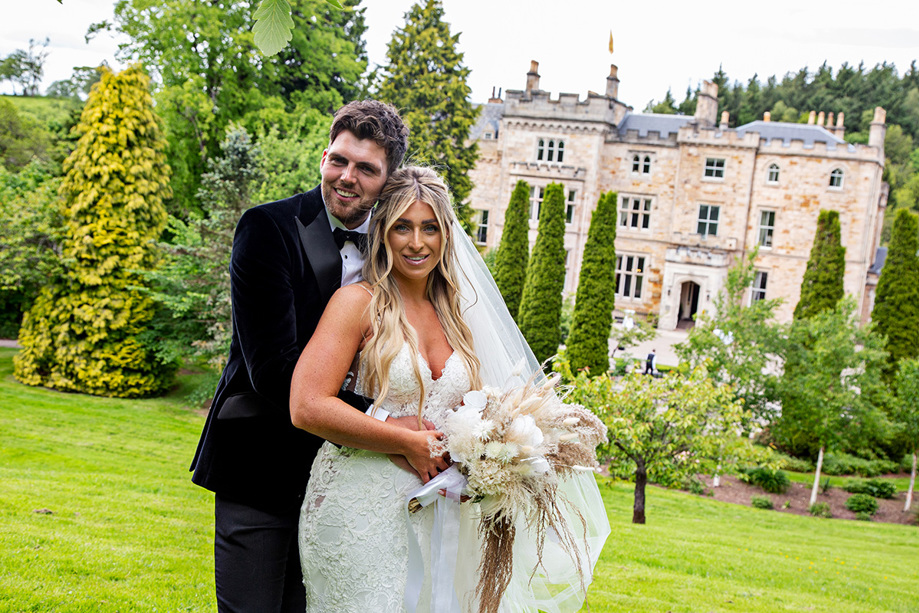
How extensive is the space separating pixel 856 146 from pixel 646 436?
2633 centimetres

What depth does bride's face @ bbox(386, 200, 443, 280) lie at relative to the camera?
8.38 ft

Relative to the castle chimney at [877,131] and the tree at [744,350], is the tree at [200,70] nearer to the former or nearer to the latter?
the tree at [744,350]

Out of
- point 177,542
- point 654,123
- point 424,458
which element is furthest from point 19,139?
point 424,458

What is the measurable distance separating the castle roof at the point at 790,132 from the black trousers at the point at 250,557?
106 ft

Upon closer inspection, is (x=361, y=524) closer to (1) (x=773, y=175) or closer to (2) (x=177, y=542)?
(2) (x=177, y=542)

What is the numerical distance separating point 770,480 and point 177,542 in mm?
13831

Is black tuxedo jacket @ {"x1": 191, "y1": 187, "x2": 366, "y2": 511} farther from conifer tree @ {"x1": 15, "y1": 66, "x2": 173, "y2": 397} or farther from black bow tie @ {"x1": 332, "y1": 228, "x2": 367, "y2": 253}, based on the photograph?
conifer tree @ {"x1": 15, "y1": 66, "x2": 173, "y2": 397}

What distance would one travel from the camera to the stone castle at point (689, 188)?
30906mm

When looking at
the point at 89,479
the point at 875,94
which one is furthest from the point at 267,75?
the point at 875,94

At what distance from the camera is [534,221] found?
3225 centimetres

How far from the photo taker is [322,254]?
2.58 m

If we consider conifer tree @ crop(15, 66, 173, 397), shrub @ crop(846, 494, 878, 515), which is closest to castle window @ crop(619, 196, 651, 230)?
shrub @ crop(846, 494, 878, 515)

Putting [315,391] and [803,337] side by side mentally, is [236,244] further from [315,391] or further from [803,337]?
[803,337]

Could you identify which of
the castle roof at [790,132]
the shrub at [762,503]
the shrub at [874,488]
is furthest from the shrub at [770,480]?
the castle roof at [790,132]
